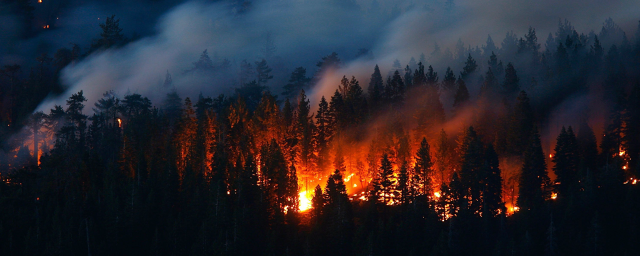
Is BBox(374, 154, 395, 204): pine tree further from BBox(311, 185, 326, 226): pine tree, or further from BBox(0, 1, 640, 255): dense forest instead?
BBox(311, 185, 326, 226): pine tree

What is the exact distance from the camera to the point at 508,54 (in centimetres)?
13700

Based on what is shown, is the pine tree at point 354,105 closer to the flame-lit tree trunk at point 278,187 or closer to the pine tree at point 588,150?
the flame-lit tree trunk at point 278,187

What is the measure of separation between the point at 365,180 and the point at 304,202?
10.9 m

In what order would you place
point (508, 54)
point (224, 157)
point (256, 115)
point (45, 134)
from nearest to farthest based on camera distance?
1. point (224, 157)
2. point (256, 115)
3. point (45, 134)
4. point (508, 54)

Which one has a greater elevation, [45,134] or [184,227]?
[45,134]

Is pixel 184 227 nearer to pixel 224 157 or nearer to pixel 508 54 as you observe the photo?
pixel 224 157

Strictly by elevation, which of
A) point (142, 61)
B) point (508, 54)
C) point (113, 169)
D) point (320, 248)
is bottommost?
point (320, 248)

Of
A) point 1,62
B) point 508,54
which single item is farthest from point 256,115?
point 1,62

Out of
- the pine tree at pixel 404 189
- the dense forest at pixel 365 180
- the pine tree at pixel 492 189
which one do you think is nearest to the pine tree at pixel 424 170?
the dense forest at pixel 365 180

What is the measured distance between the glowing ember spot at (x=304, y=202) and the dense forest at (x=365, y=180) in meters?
0.33

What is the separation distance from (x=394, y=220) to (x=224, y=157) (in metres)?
29.9

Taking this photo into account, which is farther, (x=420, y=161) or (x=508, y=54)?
(x=508, y=54)

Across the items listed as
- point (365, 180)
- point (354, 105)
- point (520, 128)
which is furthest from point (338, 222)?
point (354, 105)

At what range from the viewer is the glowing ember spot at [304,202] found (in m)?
77.4
